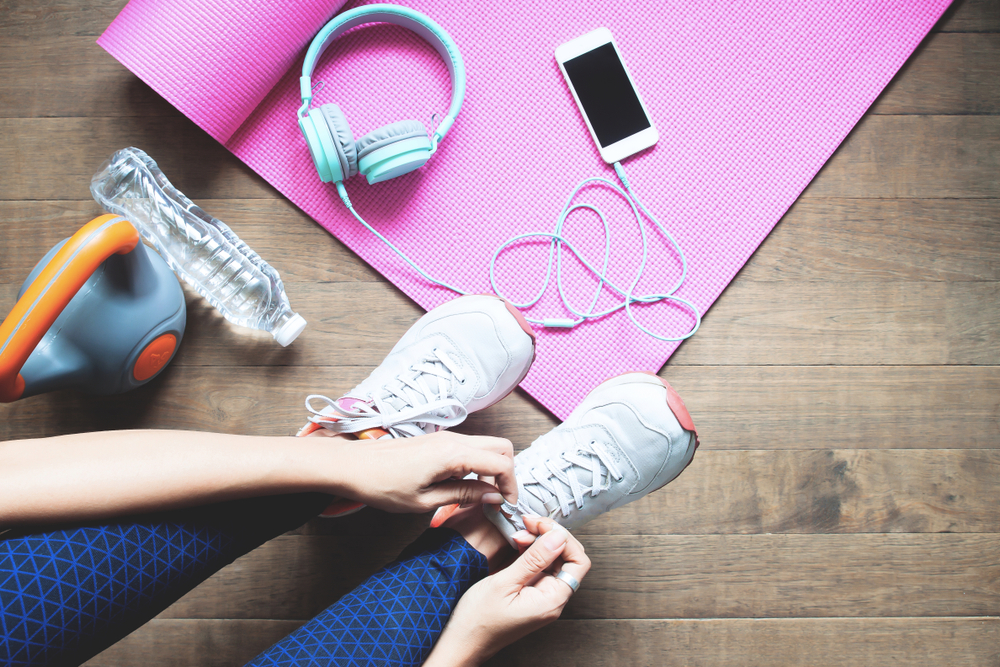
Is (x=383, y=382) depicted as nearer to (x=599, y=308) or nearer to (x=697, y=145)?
(x=599, y=308)

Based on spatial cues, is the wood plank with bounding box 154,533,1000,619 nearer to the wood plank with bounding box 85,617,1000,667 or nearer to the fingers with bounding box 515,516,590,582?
the wood plank with bounding box 85,617,1000,667

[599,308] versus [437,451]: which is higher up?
[437,451]

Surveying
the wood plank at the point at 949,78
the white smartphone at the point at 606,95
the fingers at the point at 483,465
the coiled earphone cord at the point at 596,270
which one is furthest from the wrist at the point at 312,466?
the wood plank at the point at 949,78

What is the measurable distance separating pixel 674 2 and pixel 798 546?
0.77m

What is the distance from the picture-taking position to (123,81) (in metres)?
0.81

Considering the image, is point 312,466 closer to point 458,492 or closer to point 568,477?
point 458,492

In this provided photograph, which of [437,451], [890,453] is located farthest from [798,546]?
[437,451]

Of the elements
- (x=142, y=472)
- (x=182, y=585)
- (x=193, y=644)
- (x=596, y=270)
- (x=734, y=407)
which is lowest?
(x=734, y=407)

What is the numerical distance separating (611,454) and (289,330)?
44cm

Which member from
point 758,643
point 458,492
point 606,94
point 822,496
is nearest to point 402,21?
point 606,94

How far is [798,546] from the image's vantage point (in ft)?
2.68

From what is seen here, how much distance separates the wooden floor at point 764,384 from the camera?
81cm

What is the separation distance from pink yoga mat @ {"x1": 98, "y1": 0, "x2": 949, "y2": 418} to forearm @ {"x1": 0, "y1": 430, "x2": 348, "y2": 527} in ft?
1.06

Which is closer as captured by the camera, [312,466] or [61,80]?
[312,466]
